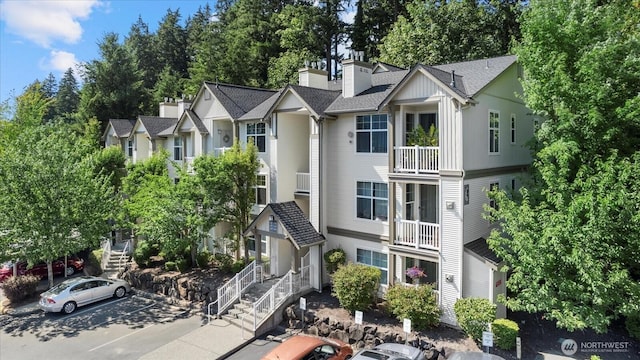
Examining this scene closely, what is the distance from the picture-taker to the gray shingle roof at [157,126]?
2910 cm

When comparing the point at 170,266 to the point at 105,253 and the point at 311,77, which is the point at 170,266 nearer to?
the point at 105,253

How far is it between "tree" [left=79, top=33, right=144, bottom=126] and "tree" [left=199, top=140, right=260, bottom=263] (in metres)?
34.7

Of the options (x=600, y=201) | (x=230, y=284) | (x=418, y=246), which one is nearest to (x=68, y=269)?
(x=230, y=284)

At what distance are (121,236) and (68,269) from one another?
19.7ft

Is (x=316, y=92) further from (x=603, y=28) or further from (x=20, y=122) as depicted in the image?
→ (x=20, y=122)

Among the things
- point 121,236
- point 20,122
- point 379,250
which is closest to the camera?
point 379,250

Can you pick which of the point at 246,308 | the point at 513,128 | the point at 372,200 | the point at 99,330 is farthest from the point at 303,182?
the point at 99,330

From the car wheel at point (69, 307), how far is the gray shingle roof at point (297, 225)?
34.6ft

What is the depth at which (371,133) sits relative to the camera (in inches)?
693

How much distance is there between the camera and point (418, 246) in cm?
1586

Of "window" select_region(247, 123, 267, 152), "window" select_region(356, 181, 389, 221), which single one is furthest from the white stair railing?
"window" select_region(247, 123, 267, 152)

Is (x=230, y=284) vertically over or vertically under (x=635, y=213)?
under

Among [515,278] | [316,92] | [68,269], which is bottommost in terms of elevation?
[68,269]

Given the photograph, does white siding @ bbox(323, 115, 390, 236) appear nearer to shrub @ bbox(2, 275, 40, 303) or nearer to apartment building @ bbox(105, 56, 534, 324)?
apartment building @ bbox(105, 56, 534, 324)
